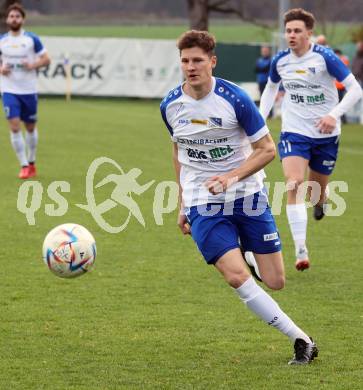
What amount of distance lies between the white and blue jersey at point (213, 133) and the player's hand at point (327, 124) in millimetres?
2324

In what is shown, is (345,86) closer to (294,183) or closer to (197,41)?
(294,183)

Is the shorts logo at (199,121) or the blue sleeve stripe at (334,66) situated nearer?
the shorts logo at (199,121)

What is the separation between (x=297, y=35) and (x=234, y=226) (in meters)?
3.33

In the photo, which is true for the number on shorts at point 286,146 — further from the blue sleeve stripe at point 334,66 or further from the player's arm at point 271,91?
the blue sleeve stripe at point 334,66

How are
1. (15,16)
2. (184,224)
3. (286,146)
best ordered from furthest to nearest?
(15,16) < (286,146) < (184,224)

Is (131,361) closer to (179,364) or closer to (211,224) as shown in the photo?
(179,364)

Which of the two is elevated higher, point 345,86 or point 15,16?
point 345,86

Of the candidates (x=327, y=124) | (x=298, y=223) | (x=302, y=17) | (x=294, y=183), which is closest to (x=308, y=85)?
(x=302, y=17)

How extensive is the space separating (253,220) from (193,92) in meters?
0.85

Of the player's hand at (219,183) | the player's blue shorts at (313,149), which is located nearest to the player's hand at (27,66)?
the player's blue shorts at (313,149)

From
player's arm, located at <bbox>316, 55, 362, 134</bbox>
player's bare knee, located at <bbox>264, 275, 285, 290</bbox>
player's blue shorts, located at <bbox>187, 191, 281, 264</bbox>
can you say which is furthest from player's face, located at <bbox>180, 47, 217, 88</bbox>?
player's arm, located at <bbox>316, 55, 362, 134</bbox>

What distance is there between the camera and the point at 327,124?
876 cm

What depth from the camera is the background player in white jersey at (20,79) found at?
14984 mm

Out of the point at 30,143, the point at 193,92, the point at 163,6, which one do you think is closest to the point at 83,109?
the point at 30,143
